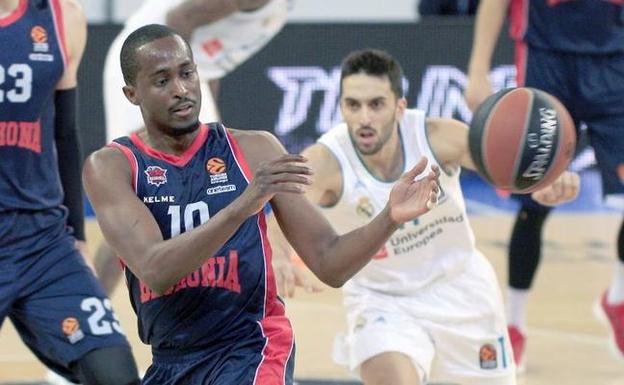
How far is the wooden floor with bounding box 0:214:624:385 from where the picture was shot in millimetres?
6402

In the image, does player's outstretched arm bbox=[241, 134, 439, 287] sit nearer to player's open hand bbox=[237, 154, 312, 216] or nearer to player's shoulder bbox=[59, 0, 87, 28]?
player's open hand bbox=[237, 154, 312, 216]

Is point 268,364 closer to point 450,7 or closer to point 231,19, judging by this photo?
point 231,19

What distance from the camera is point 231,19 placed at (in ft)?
21.7

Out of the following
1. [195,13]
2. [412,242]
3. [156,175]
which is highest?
[156,175]

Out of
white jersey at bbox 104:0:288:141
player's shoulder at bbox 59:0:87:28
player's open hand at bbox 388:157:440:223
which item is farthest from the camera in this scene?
white jersey at bbox 104:0:288:141

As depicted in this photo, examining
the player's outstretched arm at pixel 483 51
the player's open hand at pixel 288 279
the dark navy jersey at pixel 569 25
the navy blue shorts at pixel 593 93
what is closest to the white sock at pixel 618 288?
the navy blue shorts at pixel 593 93

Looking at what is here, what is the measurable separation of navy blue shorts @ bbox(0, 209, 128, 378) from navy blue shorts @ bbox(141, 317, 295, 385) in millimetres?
573

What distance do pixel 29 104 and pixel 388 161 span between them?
1375mm

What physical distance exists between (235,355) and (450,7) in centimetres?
811

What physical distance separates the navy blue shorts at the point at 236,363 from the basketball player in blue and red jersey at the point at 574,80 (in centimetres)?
269

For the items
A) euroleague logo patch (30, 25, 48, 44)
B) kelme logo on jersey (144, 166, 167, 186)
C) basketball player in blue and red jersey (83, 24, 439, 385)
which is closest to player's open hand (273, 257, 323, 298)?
basketball player in blue and red jersey (83, 24, 439, 385)

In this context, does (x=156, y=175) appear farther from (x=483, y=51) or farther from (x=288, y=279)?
(x=483, y=51)

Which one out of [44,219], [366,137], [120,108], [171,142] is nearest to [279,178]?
[171,142]

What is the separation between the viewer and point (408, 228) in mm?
5355
